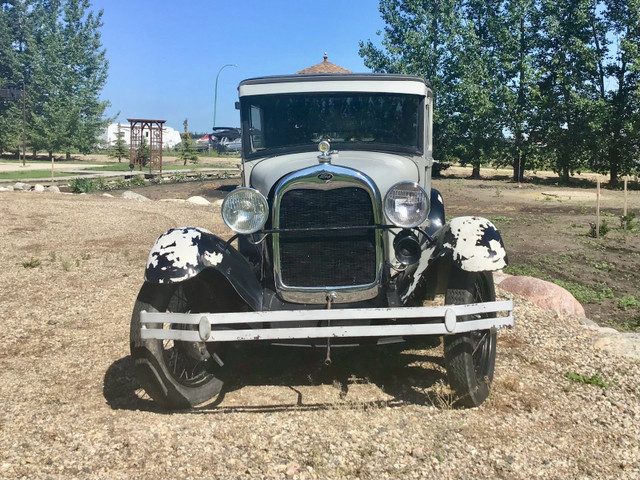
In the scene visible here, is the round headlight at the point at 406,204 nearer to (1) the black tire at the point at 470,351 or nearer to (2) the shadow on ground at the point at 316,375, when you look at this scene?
(1) the black tire at the point at 470,351

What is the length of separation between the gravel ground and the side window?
1835 mm

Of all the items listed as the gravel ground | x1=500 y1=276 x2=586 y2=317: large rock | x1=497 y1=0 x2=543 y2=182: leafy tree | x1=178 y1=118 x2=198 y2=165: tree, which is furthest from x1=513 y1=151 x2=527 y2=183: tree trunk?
the gravel ground

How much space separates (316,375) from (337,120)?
2152mm

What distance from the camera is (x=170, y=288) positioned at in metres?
3.88

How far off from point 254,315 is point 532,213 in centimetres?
1486

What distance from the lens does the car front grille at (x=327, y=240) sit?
4117 millimetres

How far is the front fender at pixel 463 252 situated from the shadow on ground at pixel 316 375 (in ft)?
2.35

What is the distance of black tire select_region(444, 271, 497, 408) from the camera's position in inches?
153

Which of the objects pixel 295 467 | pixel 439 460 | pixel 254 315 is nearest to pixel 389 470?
pixel 439 460

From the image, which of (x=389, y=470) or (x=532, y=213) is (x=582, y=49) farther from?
(x=389, y=470)

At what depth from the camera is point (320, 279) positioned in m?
4.20

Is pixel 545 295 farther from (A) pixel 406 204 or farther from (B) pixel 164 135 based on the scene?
(B) pixel 164 135

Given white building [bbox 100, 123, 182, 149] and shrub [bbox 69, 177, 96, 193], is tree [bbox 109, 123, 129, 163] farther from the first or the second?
Result: shrub [bbox 69, 177, 96, 193]

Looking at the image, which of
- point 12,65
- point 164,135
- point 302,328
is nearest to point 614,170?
point 302,328
